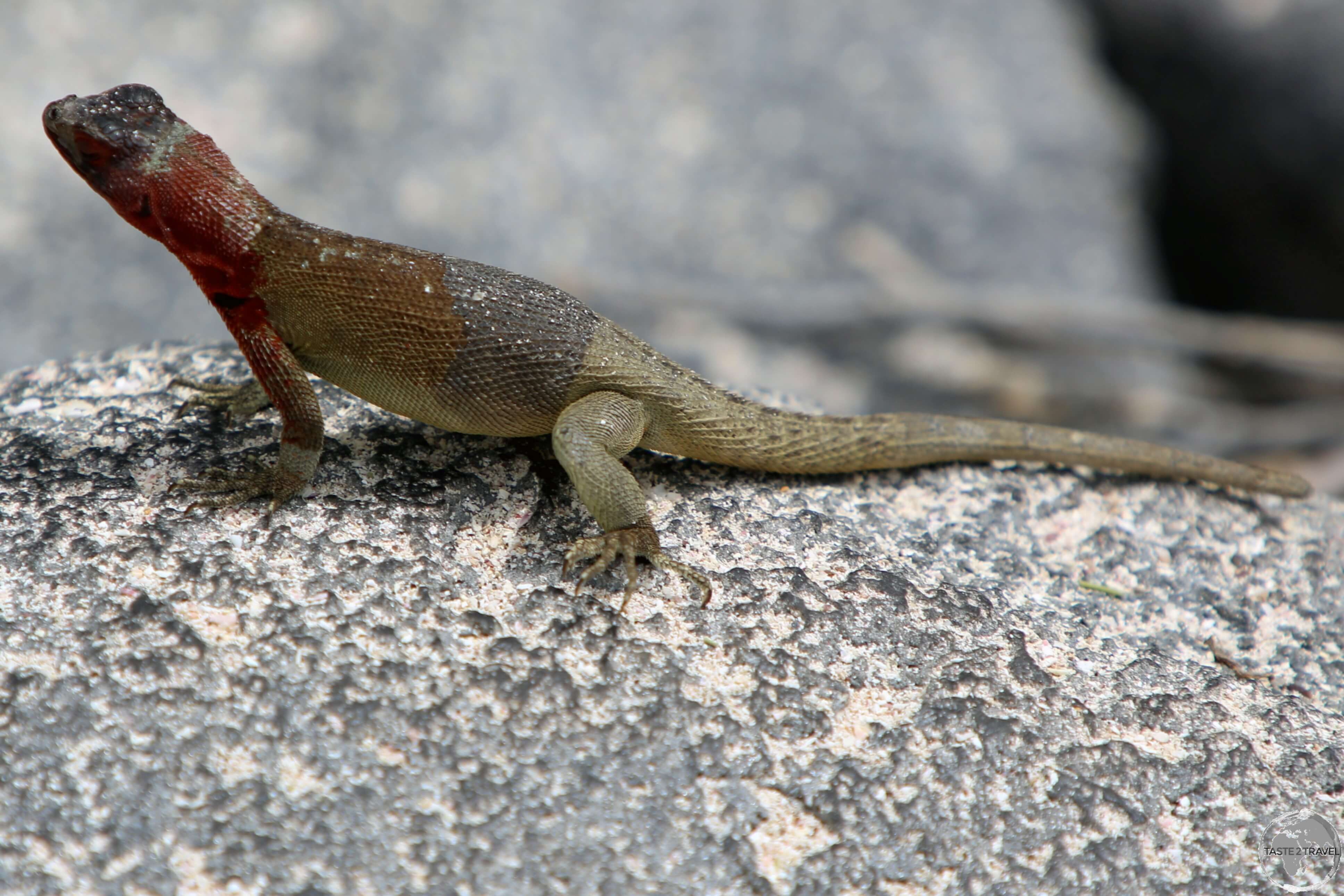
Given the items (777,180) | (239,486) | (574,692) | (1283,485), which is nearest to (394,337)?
(239,486)

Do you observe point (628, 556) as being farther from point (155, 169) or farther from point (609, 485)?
point (155, 169)

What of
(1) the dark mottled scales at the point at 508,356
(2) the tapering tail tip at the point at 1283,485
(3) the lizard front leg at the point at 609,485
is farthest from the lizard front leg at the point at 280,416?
(2) the tapering tail tip at the point at 1283,485

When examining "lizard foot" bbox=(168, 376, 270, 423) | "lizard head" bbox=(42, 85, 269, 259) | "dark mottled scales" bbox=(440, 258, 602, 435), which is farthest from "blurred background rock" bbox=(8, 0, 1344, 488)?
"dark mottled scales" bbox=(440, 258, 602, 435)

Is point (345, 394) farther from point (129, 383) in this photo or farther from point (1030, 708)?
point (1030, 708)

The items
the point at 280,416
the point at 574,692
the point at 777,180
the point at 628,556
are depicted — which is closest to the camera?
the point at 574,692

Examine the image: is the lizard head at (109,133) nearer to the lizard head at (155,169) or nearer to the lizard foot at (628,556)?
the lizard head at (155,169)

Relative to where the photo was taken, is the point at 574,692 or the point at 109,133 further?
the point at 109,133

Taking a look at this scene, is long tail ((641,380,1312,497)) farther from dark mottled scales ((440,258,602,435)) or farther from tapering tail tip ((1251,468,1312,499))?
dark mottled scales ((440,258,602,435))
